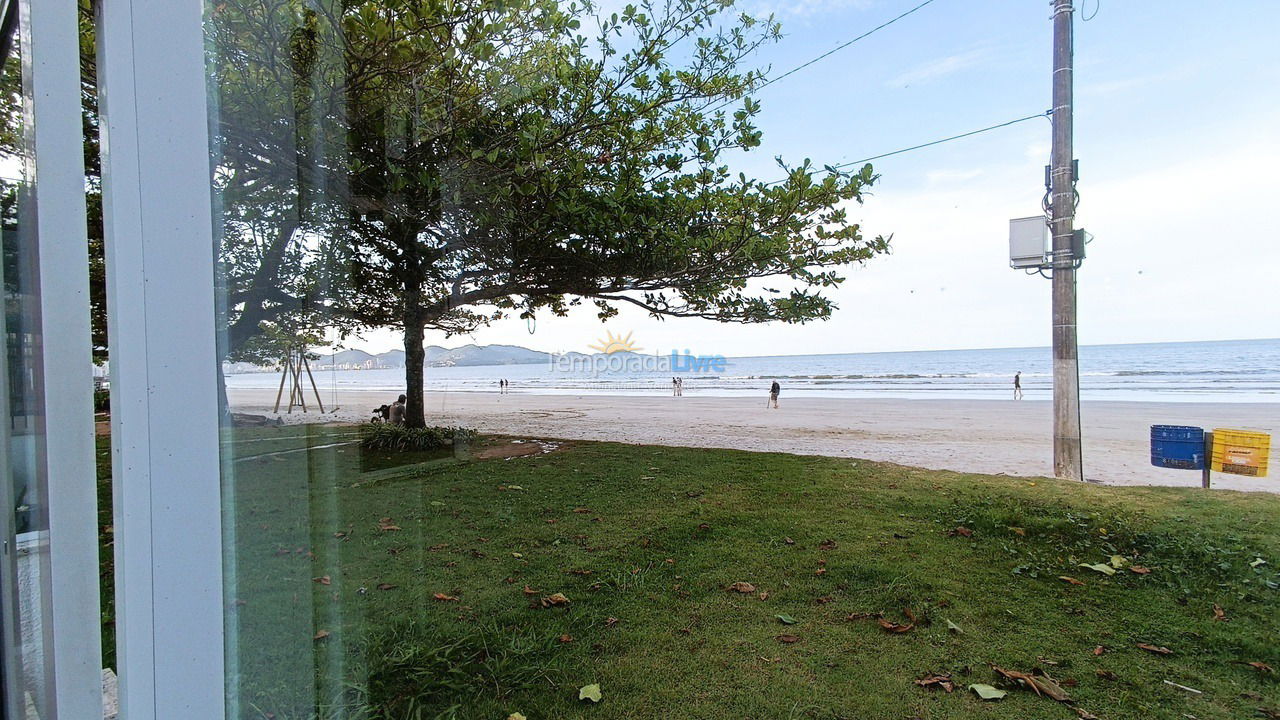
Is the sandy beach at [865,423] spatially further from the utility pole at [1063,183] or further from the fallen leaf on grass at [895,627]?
the fallen leaf on grass at [895,627]

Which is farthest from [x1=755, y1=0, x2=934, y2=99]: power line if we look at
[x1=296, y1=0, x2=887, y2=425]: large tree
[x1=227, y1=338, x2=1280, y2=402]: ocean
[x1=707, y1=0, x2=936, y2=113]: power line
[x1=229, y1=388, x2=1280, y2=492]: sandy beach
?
[x1=229, y1=388, x2=1280, y2=492]: sandy beach

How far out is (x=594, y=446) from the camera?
3.53m

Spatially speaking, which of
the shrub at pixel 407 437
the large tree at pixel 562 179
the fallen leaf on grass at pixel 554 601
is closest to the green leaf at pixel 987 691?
the fallen leaf on grass at pixel 554 601

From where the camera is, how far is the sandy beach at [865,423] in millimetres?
1824

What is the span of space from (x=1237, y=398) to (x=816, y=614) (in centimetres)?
267

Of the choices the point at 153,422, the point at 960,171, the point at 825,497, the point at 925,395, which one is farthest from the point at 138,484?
the point at 925,395

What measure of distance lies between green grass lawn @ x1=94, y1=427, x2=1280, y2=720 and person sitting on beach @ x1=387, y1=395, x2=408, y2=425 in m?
0.11

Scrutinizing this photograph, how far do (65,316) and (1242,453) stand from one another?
8.83 ft

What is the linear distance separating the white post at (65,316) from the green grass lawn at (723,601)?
0.13 m

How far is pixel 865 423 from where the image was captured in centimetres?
648

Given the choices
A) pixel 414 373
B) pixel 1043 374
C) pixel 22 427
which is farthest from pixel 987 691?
pixel 1043 374

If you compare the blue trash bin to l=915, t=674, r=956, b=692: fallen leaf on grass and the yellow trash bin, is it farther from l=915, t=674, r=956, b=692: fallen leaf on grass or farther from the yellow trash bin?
l=915, t=674, r=956, b=692: fallen leaf on grass

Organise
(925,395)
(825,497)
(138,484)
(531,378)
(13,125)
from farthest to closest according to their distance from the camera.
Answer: (925,395) → (825,497) → (531,378) → (13,125) → (138,484)

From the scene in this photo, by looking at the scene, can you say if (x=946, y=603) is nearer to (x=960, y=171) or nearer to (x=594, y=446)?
(x=960, y=171)
